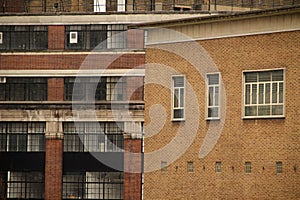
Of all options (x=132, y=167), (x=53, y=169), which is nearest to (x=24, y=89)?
(x=53, y=169)

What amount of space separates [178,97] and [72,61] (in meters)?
19.7

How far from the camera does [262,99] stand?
153 ft

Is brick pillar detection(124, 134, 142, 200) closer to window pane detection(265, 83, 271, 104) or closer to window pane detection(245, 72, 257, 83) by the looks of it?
window pane detection(245, 72, 257, 83)

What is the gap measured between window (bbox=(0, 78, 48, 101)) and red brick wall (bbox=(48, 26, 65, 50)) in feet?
8.01

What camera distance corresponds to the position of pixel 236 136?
156 ft

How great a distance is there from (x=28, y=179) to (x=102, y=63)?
9.58 metres

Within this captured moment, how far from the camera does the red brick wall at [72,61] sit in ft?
225

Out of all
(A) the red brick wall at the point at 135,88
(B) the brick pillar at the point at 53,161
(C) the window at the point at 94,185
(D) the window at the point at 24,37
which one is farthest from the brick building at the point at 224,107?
(D) the window at the point at 24,37

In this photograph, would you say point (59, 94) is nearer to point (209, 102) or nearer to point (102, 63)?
point (102, 63)

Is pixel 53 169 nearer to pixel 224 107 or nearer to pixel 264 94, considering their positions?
pixel 224 107

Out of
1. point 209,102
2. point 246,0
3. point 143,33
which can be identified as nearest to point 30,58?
point 143,33

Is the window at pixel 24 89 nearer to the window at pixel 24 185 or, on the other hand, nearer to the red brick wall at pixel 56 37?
the red brick wall at pixel 56 37

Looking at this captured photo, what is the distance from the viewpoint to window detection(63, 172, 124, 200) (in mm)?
68000

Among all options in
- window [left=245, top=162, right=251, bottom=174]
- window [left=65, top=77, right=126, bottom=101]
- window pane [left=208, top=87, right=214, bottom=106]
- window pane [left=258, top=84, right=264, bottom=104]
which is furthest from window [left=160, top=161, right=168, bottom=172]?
window [left=65, top=77, right=126, bottom=101]
